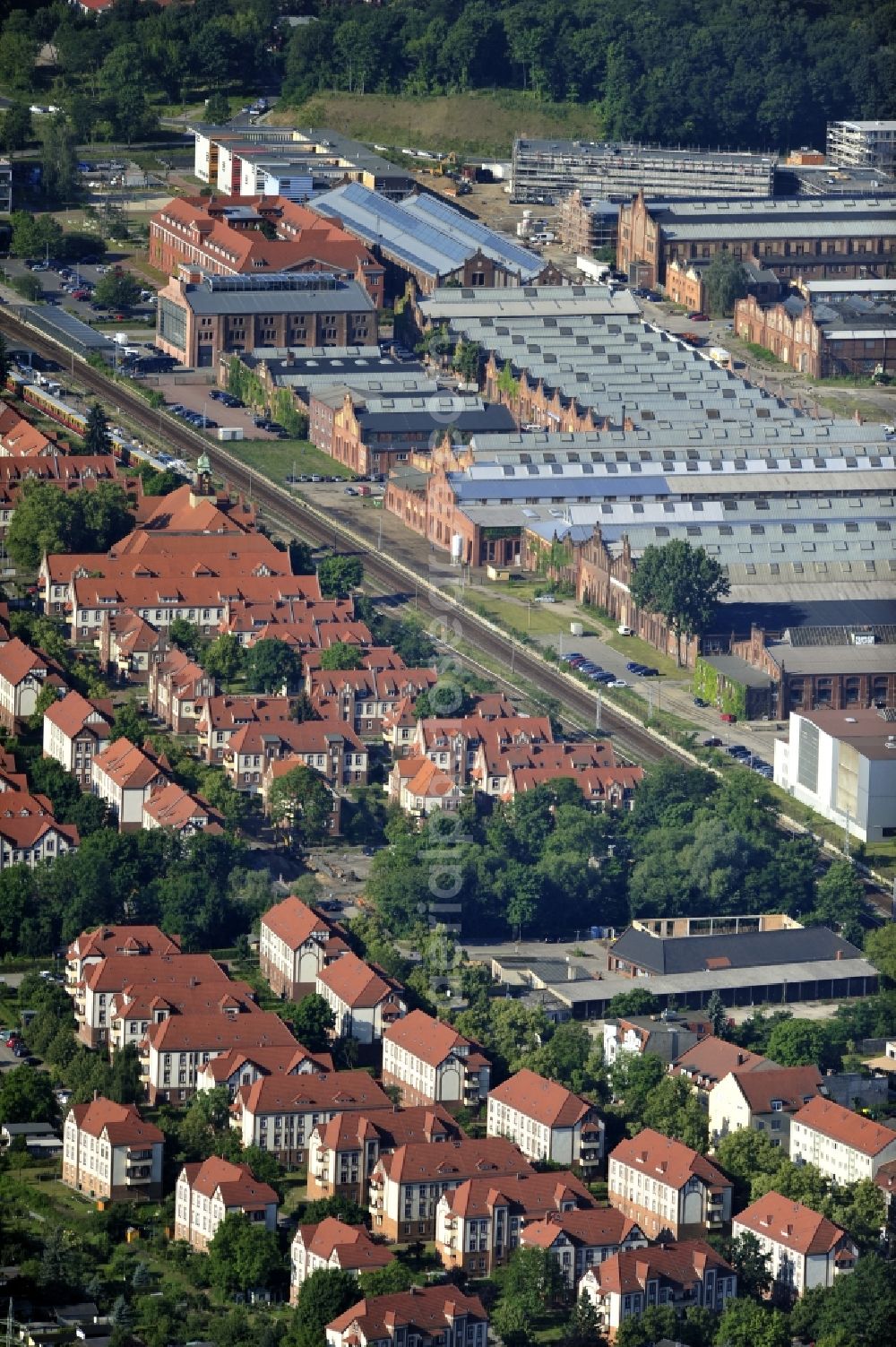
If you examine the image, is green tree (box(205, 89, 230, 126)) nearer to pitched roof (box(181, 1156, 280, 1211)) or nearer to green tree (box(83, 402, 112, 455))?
green tree (box(83, 402, 112, 455))

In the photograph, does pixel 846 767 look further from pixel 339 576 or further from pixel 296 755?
pixel 339 576

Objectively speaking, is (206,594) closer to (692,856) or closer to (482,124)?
(692,856)

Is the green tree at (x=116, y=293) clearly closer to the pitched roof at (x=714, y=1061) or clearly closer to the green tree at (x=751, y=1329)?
the pitched roof at (x=714, y=1061)

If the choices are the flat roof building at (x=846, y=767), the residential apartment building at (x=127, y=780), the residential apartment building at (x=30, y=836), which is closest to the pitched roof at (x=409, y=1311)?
the residential apartment building at (x=30, y=836)

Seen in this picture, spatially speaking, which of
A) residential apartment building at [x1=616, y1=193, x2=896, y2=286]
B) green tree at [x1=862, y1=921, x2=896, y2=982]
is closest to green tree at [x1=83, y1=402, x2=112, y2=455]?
residential apartment building at [x1=616, y1=193, x2=896, y2=286]

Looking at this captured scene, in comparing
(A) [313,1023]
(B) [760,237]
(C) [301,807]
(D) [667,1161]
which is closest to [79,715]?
(C) [301,807]

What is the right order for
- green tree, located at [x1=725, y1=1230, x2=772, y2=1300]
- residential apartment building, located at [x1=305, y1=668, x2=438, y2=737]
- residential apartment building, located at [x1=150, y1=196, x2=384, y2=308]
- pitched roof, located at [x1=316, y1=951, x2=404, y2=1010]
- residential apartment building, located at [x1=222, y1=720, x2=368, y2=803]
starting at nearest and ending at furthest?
green tree, located at [x1=725, y1=1230, x2=772, y2=1300]
pitched roof, located at [x1=316, y1=951, x2=404, y2=1010]
residential apartment building, located at [x1=222, y1=720, x2=368, y2=803]
residential apartment building, located at [x1=305, y1=668, x2=438, y2=737]
residential apartment building, located at [x1=150, y1=196, x2=384, y2=308]
